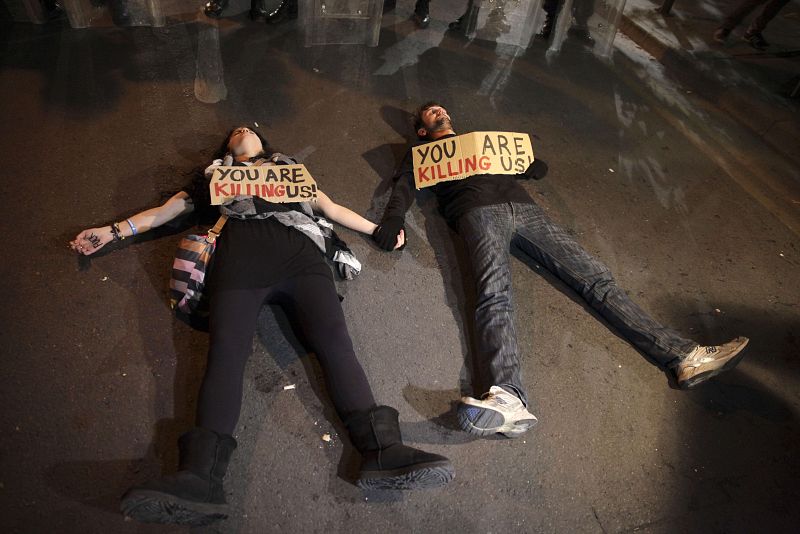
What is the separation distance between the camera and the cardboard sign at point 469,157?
3074 mm

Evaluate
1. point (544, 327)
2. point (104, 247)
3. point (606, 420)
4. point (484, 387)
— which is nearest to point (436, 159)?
point (544, 327)

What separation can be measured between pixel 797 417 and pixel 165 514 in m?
2.84

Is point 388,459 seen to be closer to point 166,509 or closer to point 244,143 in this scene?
point 166,509

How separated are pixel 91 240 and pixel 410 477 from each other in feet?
6.32

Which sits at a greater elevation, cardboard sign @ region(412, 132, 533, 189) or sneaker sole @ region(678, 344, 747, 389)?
cardboard sign @ region(412, 132, 533, 189)

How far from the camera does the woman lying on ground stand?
70.1 inches

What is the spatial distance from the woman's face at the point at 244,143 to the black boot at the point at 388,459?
155cm

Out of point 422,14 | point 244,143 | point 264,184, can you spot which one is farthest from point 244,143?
point 422,14

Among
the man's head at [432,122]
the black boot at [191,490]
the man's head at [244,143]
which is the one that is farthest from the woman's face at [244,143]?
the black boot at [191,490]

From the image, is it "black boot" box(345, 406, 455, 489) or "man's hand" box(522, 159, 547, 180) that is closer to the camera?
"black boot" box(345, 406, 455, 489)

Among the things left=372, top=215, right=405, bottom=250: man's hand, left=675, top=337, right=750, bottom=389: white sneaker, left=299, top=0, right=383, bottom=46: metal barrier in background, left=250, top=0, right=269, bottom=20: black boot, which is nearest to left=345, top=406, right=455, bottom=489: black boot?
left=372, top=215, right=405, bottom=250: man's hand

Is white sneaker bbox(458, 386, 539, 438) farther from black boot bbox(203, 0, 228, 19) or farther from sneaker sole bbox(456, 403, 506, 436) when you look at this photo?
black boot bbox(203, 0, 228, 19)

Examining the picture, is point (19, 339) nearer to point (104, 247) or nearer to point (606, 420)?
point (104, 247)

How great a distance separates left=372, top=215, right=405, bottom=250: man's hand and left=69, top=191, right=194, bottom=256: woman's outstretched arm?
98 centimetres
